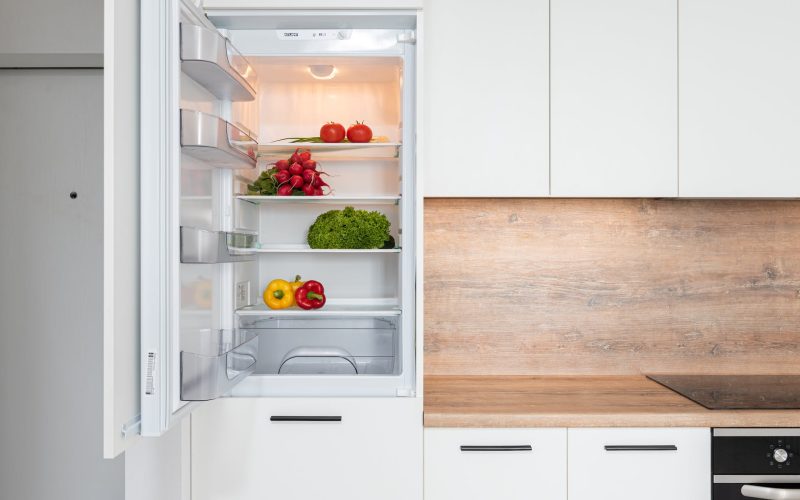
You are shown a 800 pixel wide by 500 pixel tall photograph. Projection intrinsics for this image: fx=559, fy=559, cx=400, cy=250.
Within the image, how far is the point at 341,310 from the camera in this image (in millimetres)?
1825

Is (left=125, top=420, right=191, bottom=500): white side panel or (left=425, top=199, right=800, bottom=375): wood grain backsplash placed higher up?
(left=425, top=199, right=800, bottom=375): wood grain backsplash

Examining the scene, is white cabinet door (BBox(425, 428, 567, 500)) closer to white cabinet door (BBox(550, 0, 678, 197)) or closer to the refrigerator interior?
the refrigerator interior

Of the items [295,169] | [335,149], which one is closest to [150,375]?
[295,169]

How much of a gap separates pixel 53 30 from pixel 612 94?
206 cm

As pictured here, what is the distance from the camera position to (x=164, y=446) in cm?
158

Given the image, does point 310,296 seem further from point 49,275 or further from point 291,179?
point 49,275

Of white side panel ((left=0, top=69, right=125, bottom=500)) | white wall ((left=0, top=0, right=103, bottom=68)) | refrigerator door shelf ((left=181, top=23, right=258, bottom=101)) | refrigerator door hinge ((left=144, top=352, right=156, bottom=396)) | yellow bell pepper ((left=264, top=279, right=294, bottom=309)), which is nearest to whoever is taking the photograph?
refrigerator door hinge ((left=144, top=352, right=156, bottom=396))

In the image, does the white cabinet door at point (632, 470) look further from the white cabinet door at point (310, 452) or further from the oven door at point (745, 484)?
the white cabinet door at point (310, 452)

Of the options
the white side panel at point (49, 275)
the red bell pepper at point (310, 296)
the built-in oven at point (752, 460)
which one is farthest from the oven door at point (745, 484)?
the white side panel at point (49, 275)

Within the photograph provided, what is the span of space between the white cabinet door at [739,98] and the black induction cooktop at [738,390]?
2.15 feet

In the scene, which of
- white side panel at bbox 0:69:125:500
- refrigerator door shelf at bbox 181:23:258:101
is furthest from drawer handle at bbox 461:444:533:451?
white side panel at bbox 0:69:125:500

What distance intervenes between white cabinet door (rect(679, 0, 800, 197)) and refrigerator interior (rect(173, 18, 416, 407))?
94 cm

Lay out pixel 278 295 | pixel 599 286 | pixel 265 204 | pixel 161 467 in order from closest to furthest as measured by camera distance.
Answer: pixel 161 467 → pixel 278 295 → pixel 265 204 → pixel 599 286

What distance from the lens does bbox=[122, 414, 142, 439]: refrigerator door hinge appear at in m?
1.17
